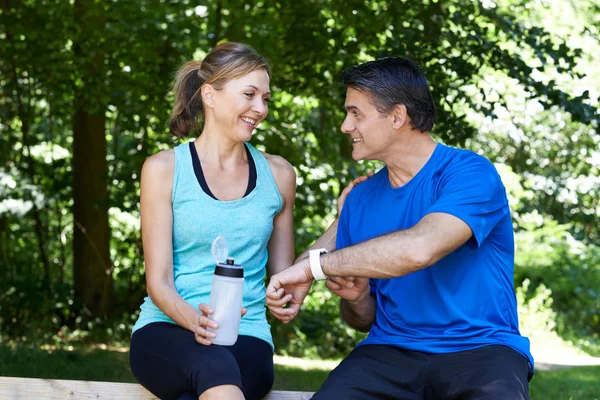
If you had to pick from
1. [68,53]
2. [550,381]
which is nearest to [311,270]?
[550,381]

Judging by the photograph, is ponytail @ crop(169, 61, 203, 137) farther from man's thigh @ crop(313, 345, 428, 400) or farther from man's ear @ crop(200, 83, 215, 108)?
man's thigh @ crop(313, 345, 428, 400)

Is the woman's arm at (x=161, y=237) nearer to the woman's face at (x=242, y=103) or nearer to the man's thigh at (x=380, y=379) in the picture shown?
the woman's face at (x=242, y=103)

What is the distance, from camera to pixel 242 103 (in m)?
3.34

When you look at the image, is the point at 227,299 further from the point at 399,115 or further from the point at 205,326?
the point at 399,115

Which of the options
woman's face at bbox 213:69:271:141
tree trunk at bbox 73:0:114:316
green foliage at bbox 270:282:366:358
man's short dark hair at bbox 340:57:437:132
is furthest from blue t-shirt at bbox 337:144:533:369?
green foliage at bbox 270:282:366:358

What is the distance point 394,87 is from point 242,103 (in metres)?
0.61

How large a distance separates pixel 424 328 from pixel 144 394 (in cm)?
108

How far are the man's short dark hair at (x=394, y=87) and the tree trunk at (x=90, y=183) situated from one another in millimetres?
4404

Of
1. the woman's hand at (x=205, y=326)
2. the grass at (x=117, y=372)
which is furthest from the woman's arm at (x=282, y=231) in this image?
the grass at (x=117, y=372)

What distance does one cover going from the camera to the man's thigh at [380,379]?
303 cm

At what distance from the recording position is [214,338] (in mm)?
2875

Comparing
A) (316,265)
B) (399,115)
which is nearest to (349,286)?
(316,265)

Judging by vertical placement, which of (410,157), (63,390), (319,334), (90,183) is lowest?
(319,334)

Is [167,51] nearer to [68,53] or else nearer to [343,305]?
[68,53]
